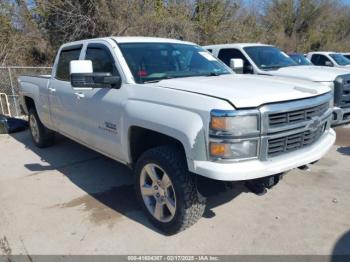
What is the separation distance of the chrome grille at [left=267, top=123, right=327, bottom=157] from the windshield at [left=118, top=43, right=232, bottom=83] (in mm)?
1423

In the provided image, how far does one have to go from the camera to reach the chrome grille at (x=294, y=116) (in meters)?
2.82

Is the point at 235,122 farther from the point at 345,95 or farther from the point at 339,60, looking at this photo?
the point at 339,60

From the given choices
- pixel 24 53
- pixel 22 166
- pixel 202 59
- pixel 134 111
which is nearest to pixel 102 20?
pixel 24 53

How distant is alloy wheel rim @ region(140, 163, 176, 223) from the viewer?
128 inches

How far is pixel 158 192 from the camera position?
3.39 meters

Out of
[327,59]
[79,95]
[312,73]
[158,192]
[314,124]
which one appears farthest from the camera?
[327,59]

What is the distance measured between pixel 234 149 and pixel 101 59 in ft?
7.38

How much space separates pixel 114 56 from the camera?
3822 mm

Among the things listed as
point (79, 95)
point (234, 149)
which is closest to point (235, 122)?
point (234, 149)

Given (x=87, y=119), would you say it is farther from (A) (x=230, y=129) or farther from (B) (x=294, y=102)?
(B) (x=294, y=102)

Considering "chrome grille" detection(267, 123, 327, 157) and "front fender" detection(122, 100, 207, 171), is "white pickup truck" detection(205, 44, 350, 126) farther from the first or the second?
"front fender" detection(122, 100, 207, 171)

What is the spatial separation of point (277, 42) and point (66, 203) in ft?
85.4

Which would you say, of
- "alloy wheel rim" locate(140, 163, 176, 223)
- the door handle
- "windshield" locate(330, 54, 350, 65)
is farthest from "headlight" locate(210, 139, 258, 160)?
"windshield" locate(330, 54, 350, 65)

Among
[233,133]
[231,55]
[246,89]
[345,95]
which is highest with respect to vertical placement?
[246,89]
